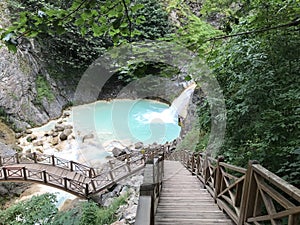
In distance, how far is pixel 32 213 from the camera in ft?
21.0

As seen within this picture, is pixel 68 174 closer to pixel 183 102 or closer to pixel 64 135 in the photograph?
pixel 64 135

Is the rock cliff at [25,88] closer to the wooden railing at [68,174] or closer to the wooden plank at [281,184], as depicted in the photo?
the wooden railing at [68,174]

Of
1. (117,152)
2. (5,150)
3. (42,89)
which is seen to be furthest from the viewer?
(42,89)

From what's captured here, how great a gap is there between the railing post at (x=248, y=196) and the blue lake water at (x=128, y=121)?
10.8 m

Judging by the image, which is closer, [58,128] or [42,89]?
[58,128]

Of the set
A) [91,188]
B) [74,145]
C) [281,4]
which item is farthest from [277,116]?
[74,145]

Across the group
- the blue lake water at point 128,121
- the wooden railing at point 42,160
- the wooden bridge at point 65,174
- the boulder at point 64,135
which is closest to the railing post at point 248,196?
the wooden bridge at point 65,174

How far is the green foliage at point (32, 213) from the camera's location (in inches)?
248

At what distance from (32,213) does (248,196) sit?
20.6 feet

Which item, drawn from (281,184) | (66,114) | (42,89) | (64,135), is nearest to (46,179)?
(64,135)

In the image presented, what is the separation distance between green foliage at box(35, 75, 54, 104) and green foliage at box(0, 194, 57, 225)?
777cm

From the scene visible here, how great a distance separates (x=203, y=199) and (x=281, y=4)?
3.04m

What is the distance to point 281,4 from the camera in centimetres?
313

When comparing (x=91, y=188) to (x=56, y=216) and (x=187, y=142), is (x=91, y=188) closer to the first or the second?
(x=56, y=216)
